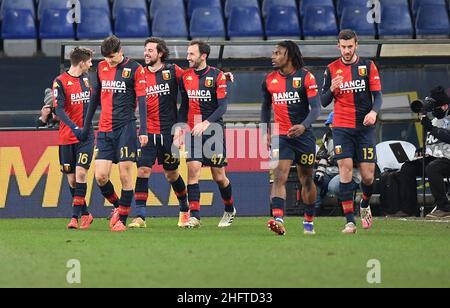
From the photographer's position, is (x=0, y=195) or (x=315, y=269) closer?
(x=315, y=269)

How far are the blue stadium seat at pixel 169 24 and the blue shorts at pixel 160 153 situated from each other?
8.07 m

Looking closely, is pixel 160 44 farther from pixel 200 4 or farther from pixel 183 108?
pixel 200 4

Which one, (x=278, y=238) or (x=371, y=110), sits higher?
(x=371, y=110)

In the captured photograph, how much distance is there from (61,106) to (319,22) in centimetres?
939

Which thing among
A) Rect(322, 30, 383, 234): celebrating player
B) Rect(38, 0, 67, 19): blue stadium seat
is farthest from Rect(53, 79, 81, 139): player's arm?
Rect(38, 0, 67, 19): blue stadium seat

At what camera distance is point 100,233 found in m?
13.0

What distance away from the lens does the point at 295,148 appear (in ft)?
40.9

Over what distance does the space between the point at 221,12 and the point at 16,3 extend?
3933 mm

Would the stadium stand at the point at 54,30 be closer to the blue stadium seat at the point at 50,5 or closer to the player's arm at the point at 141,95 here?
the blue stadium seat at the point at 50,5

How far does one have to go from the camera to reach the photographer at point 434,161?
1609 cm

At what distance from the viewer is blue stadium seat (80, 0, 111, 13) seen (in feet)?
72.2
